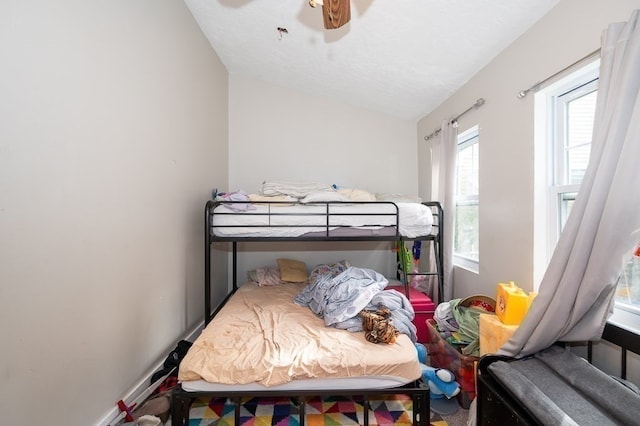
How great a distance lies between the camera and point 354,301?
1855 mm

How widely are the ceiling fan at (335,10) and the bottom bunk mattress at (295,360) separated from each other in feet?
5.32

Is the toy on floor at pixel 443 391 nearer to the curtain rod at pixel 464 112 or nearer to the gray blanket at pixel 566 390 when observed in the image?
the gray blanket at pixel 566 390

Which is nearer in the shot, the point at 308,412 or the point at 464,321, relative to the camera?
the point at 308,412

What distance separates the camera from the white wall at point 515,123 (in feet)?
4.58

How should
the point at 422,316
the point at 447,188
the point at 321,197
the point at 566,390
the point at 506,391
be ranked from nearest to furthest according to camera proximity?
the point at 566,390
the point at 506,391
the point at 321,197
the point at 422,316
the point at 447,188

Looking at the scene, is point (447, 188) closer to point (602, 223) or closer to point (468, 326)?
point (468, 326)

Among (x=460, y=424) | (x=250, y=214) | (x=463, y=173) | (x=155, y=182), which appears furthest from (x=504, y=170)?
(x=155, y=182)

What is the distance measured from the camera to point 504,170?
193 centimetres

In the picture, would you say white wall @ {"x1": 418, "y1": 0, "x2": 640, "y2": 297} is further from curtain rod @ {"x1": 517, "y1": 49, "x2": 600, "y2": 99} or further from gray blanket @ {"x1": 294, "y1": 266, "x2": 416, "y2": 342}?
gray blanket @ {"x1": 294, "y1": 266, "x2": 416, "y2": 342}

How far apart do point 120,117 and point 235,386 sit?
4.97 feet

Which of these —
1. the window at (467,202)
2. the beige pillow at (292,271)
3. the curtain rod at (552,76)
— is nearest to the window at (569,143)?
the curtain rod at (552,76)

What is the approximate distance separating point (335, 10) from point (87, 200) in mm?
1386

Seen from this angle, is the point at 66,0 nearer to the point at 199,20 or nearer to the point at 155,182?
the point at 155,182

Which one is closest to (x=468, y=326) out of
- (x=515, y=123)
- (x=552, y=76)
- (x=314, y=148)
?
(x=515, y=123)
